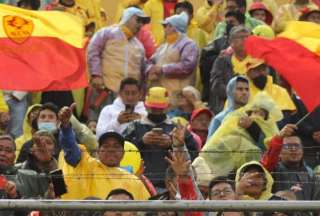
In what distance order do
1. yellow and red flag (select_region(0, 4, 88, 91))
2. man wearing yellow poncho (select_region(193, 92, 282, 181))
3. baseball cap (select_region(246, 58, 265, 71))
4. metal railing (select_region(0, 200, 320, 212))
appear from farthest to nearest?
1. baseball cap (select_region(246, 58, 265, 71))
2. yellow and red flag (select_region(0, 4, 88, 91))
3. man wearing yellow poncho (select_region(193, 92, 282, 181))
4. metal railing (select_region(0, 200, 320, 212))

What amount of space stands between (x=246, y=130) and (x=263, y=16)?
16.8 feet

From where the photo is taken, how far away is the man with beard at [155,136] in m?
18.6

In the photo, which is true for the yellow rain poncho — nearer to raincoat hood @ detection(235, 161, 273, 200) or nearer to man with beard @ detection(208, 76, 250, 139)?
man with beard @ detection(208, 76, 250, 139)

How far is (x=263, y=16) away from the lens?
80.1 feet

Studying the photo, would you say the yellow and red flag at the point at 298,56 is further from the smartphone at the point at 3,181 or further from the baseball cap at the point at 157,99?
the smartphone at the point at 3,181

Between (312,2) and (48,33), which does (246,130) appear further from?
(312,2)

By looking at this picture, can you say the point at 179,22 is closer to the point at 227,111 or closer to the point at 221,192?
the point at 227,111

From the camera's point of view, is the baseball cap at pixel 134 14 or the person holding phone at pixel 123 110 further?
the baseball cap at pixel 134 14

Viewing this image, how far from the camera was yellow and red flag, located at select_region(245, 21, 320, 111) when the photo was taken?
60.5 ft

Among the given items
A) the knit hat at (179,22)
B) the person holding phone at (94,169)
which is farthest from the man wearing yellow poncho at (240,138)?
the knit hat at (179,22)

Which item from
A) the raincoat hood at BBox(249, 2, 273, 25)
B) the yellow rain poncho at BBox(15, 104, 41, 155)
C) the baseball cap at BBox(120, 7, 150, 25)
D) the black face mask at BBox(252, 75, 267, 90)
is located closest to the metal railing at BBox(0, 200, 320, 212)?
the yellow rain poncho at BBox(15, 104, 41, 155)

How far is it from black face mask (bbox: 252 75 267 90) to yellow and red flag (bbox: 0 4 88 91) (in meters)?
2.04

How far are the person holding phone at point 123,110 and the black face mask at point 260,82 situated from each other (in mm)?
1219

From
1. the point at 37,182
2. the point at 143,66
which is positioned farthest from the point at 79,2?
the point at 37,182
